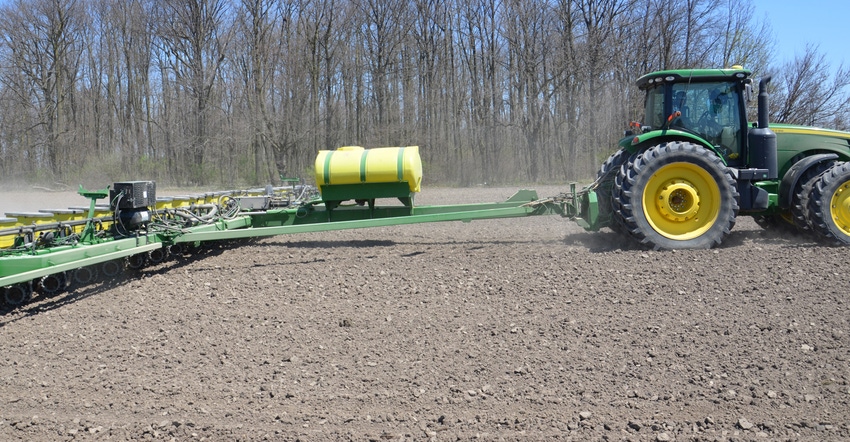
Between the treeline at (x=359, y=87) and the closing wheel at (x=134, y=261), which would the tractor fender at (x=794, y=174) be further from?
the treeline at (x=359, y=87)

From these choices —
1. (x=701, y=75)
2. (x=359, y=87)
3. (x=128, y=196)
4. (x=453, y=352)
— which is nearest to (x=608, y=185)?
(x=701, y=75)

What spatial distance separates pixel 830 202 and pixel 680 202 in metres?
1.66

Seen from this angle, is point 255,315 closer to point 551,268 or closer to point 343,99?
point 551,268

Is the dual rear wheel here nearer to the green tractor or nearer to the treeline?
the green tractor

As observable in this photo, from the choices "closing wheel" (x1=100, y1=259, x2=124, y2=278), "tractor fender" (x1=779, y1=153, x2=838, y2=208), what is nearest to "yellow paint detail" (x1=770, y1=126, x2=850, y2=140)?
"tractor fender" (x1=779, y1=153, x2=838, y2=208)

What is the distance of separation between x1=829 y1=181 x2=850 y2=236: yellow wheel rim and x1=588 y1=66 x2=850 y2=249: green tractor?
12 mm

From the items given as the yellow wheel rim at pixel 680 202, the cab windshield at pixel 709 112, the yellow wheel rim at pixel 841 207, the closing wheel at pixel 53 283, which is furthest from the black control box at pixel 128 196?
the yellow wheel rim at pixel 841 207

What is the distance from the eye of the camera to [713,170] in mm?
7500

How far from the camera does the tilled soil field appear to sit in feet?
11.6

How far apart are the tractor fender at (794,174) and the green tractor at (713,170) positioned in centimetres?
1

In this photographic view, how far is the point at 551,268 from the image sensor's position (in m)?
6.67

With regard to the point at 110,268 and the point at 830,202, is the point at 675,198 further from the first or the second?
the point at 110,268

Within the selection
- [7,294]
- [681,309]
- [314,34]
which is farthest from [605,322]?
[314,34]

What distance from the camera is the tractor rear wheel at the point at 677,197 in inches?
294
